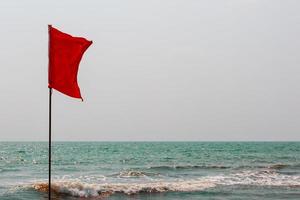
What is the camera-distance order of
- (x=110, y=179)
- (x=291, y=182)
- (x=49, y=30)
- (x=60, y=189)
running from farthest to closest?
(x=110, y=179)
(x=291, y=182)
(x=60, y=189)
(x=49, y=30)

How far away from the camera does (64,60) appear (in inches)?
311

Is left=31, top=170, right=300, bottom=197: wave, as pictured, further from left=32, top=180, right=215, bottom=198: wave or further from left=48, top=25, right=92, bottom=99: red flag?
left=48, top=25, right=92, bottom=99: red flag

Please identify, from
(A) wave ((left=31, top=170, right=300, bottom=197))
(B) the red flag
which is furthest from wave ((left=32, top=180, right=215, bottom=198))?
(B) the red flag

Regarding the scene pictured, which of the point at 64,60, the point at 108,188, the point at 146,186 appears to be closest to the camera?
the point at 64,60

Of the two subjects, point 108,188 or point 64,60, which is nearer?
point 64,60

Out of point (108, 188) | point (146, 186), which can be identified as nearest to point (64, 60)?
point (108, 188)

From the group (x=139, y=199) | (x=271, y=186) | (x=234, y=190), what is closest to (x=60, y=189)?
(x=139, y=199)

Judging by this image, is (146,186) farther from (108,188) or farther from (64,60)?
(64,60)

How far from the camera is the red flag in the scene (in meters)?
7.85

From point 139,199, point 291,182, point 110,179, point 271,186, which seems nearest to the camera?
point 139,199

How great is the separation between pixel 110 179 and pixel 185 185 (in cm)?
565

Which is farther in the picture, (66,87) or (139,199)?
(139,199)

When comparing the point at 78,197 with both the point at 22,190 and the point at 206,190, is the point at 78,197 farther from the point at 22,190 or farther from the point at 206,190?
the point at 206,190

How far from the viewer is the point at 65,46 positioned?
7953 millimetres
